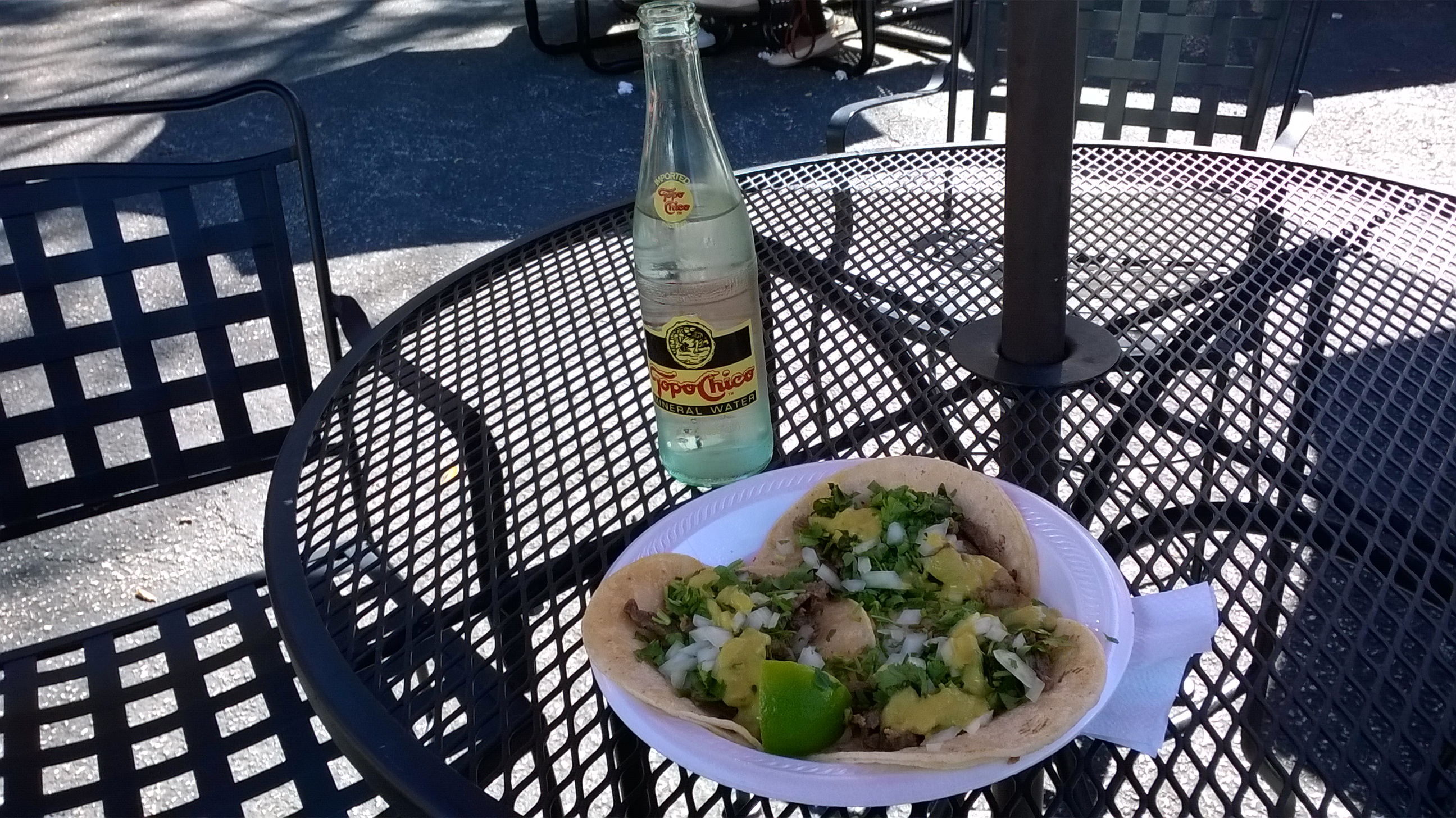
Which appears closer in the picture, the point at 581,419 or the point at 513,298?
the point at 581,419

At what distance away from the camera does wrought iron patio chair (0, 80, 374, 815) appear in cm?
113

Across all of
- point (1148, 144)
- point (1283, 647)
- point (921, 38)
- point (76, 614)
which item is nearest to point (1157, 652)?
point (1283, 647)

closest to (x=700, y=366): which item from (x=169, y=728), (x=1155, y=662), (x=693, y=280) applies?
(x=693, y=280)

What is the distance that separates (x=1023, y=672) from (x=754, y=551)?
0.79 feet

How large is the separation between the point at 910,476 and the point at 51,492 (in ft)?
3.85

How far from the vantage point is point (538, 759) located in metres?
0.67

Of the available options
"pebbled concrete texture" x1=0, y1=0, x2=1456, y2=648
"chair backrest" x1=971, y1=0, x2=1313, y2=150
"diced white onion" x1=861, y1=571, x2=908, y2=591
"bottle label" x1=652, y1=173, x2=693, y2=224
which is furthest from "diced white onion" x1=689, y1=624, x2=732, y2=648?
"pebbled concrete texture" x1=0, y1=0, x2=1456, y2=648

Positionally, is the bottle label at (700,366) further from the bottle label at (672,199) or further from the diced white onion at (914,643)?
the diced white onion at (914,643)

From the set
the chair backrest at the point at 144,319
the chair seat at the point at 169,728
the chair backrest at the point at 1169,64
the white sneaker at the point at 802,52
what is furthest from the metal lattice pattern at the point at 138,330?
the white sneaker at the point at 802,52

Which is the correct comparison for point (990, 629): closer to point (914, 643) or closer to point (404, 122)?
point (914, 643)

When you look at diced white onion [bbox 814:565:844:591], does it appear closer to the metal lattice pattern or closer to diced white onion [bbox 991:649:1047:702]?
diced white onion [bbox 991:649:1047:702]

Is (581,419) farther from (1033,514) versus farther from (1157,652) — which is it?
(1157,652)

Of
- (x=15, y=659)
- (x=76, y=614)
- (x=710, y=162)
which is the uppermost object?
(x=710, y=162)

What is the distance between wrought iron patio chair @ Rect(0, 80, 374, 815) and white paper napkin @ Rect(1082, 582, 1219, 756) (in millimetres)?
749
